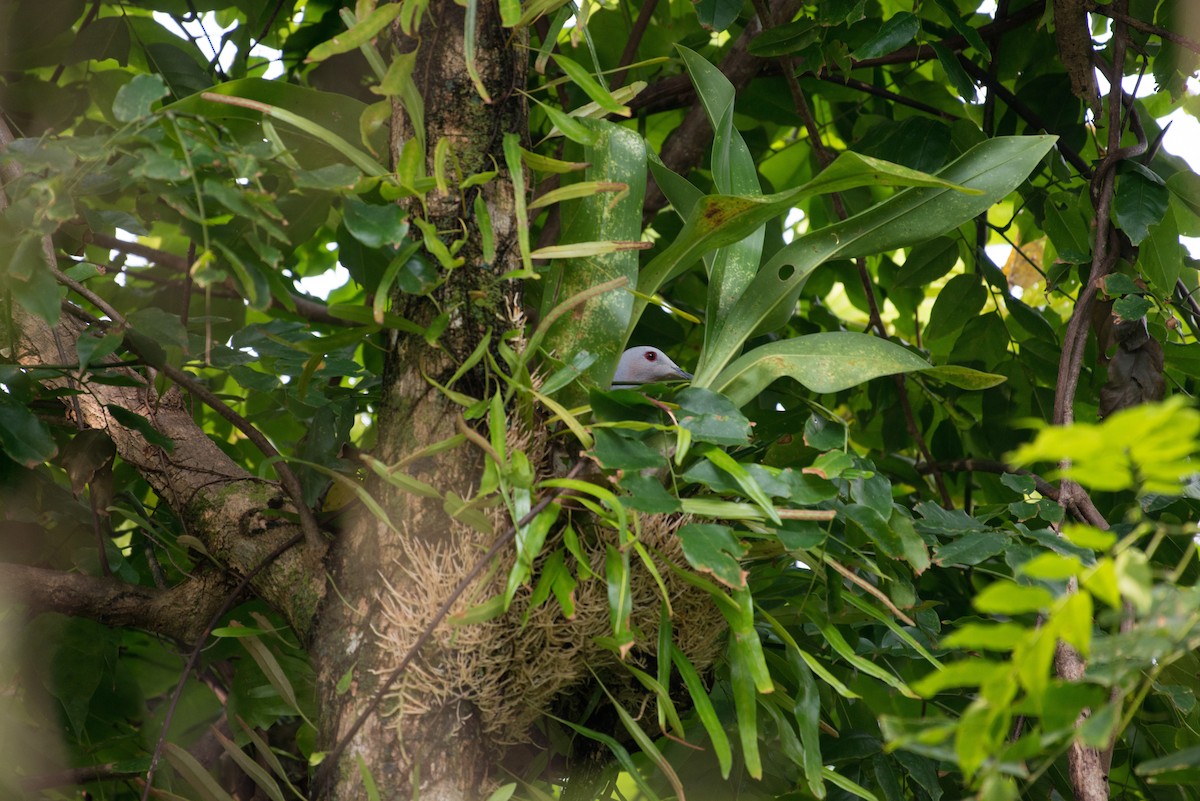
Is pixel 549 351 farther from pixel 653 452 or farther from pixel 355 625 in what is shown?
pixel 355 625

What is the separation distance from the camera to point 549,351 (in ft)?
3.25

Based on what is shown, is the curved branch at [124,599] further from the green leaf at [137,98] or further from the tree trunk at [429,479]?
the green leaf at [137,98]

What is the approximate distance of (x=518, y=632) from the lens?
93 centimetres

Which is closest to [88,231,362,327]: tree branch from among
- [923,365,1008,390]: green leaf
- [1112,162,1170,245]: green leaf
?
[923,365,1008,390]: green leaf

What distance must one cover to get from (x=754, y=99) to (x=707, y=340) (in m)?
0.79

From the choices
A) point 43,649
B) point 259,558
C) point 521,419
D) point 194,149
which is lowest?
point 43,649

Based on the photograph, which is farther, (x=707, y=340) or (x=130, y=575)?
(x=130, y=575)

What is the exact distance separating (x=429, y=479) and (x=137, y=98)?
0.41 m

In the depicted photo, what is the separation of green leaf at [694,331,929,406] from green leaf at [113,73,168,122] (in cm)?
59

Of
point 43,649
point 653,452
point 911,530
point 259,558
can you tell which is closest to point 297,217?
point 259,558

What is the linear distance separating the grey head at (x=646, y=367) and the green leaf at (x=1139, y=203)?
0.64 meters

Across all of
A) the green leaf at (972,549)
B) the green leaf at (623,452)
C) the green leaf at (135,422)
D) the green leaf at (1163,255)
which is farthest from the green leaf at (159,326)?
the green leaf at (1163,255)

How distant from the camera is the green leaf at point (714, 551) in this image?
84cm

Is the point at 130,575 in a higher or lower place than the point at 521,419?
lower
